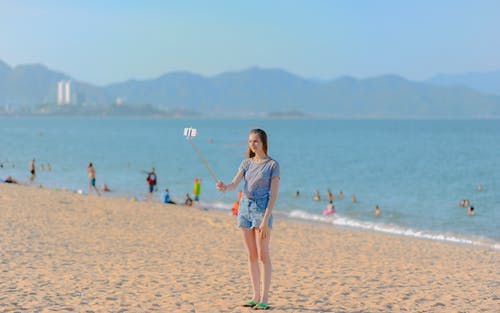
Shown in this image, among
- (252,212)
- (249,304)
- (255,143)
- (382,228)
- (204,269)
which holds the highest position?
(255,143)

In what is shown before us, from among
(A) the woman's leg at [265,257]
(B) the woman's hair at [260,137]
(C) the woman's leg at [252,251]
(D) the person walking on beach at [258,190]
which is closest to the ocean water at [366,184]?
(B) the woman's hair at [260,137]

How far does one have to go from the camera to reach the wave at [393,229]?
61.7 ft

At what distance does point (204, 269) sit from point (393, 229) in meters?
12.4

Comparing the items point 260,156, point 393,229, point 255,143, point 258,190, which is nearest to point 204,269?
point 258,190

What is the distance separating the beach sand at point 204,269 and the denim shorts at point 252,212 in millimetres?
1442

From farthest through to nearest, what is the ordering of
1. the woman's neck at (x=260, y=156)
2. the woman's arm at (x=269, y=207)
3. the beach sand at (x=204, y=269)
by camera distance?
the beach sand at (x=204, y=269)
the woman's neck at (x=260, y=156)
the woman's arm at (x=269, y=207)

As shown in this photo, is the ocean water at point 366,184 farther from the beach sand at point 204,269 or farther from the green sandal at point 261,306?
the beach sand at point 204,269

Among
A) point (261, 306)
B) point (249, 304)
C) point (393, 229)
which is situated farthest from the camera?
point (393, 229)

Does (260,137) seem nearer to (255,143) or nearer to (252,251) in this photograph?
(255,143)

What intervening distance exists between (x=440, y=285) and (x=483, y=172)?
4251 cm

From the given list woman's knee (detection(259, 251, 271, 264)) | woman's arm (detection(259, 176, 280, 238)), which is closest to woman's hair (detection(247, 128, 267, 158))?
woman's arm (detection(259, 176, 280, 238))

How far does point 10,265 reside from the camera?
31.7 ft

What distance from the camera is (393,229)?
2117cm

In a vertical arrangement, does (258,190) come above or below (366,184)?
above
